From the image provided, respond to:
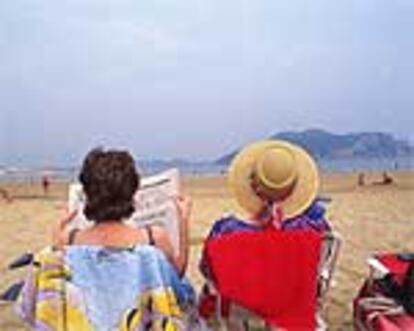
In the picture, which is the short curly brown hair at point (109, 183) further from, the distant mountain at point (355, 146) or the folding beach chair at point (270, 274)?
the distant mountain at point (355, 146)

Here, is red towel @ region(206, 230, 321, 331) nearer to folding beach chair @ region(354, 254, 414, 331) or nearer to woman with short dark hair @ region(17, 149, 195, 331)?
folding beach chair @ region(354, 254, 414, 331)

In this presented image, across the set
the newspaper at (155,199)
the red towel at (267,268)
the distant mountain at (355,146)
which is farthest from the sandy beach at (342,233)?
the distant mountain at (355,146)

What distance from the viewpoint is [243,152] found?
173 inches

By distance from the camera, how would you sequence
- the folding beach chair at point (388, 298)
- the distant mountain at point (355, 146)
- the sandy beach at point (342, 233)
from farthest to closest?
the distant mountain at point (355, 146)
the sandy beach at point (342, 233)
the folding beach chair at point (388, 298)

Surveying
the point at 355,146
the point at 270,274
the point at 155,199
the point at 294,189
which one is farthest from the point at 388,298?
the point at 355,146

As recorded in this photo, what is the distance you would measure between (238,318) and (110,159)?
1.15m

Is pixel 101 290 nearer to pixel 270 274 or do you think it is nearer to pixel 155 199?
pixel 270 274

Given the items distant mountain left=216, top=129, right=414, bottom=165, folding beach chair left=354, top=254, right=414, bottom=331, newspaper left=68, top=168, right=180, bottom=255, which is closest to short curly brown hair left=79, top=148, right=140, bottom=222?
newspaper left=68, top=168, right=180, bottom=255

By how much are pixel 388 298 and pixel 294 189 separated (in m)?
0.67

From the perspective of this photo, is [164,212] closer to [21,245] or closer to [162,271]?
[162,271]

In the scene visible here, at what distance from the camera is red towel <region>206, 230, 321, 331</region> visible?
3564 mm

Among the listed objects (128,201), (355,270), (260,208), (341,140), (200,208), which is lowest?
(341,140)

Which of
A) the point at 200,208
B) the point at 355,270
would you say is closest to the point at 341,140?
the point at 200,208

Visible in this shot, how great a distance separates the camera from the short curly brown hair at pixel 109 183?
9.29 feet
